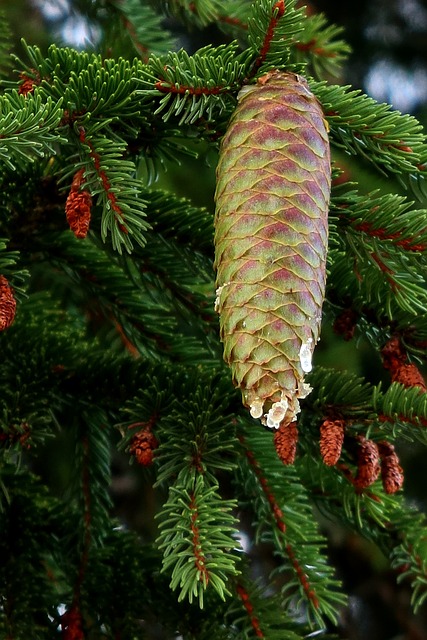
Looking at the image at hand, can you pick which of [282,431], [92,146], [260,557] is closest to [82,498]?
[282,431]

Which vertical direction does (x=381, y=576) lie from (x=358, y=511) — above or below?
above

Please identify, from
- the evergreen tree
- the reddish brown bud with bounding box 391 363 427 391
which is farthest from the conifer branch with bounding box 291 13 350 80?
the reddish brown bud with bounding box 391 363 427 391

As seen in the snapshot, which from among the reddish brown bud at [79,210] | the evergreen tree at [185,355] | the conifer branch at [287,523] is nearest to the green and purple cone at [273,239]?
the evergreen tree at [185,355]

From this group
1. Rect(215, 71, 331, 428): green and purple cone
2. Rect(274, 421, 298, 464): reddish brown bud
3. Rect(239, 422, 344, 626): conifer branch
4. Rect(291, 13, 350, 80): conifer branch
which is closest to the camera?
Rect(215, 71, 331, 428): green and purple cone

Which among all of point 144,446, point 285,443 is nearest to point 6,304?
point 144,446

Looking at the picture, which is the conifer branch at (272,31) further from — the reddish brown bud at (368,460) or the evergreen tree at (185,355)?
the reddish brown bud at (368,460)

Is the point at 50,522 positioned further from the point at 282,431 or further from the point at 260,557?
the point at 260,557

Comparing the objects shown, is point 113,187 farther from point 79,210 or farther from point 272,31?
point 272,31

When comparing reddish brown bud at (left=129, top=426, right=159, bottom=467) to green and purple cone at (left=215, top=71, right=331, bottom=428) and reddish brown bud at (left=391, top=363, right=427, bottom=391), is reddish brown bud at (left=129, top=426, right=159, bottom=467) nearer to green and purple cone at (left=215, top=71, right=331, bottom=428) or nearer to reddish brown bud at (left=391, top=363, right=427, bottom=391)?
green and purple cone at (left=215, top=71, right=331, bottom=428)

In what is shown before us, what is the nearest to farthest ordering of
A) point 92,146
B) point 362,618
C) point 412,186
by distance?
point 92,146 → point 412,186 → point 362,618
